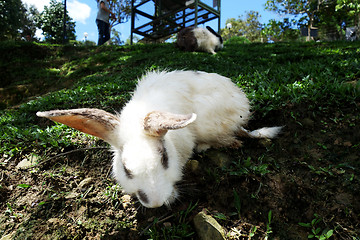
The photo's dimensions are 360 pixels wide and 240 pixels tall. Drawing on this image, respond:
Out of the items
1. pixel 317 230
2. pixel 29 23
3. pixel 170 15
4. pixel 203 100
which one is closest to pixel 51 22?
pixel 29 23

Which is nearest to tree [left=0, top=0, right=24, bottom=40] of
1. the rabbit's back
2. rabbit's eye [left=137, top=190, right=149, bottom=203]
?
the rabbit's back

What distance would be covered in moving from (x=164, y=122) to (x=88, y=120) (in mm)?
666

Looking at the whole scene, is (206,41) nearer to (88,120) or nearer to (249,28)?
(88,120)

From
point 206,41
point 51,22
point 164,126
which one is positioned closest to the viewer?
point 164,126

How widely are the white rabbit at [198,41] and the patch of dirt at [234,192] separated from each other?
19.5 feet

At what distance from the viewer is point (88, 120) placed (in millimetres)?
1731

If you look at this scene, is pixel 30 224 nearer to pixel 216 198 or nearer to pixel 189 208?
pixel 189 208

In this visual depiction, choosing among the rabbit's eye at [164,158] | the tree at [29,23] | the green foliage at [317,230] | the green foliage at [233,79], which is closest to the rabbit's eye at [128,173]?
the rabbit's eye at [164,158]

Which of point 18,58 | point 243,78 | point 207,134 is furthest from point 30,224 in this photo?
point 18,58

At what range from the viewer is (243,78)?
162 inches

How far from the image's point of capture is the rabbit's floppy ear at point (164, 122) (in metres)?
1.42

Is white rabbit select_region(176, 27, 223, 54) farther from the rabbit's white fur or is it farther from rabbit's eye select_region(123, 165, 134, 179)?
rabbit's eye select_region(123, 165, 134, 179)

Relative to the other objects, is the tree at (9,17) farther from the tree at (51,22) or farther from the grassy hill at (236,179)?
the grassy hill at (236,179)

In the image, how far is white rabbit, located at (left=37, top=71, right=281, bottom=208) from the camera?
5.19 ft
